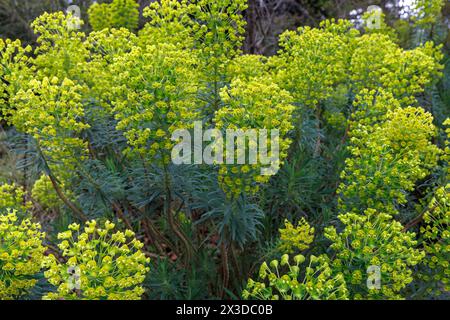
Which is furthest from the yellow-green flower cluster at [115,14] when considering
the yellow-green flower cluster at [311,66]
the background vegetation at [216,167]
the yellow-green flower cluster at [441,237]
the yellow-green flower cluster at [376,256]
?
the yellow-green flower cluster at [441,237]

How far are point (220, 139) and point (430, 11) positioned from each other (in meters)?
3.97

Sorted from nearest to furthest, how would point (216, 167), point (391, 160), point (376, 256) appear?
point (376, 256)
point (391, 160)
point (216, 167)

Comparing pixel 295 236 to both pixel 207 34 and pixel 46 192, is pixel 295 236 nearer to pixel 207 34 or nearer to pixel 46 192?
pixel 207 34

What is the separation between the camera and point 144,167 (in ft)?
10.7

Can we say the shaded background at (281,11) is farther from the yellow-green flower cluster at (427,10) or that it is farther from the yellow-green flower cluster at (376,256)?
the yellow-green flower cluster at (376,256)

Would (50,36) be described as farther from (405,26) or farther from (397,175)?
(405,26)

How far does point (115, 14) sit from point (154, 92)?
271cm

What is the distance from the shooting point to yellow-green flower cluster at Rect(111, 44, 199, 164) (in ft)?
8.46

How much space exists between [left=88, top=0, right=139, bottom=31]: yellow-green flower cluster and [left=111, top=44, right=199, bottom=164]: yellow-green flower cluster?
2418 mm

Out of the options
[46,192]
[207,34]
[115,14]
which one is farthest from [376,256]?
[115,14]

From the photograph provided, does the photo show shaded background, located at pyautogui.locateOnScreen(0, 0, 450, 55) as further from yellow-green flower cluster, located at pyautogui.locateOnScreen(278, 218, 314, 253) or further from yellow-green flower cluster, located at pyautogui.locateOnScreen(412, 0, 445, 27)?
yellow-green flower cluster, located at pyautogui.locateOnScreen(278, 218, 314, 253)

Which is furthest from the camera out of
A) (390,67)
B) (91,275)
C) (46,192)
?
→ (46,192)

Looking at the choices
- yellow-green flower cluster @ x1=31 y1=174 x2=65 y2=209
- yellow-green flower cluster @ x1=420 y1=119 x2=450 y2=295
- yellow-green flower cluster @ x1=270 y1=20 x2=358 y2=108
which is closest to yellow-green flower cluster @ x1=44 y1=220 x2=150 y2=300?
yellow-green flower cluster @ x1=420 y1=119 x2=450 y2=295

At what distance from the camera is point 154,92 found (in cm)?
261
